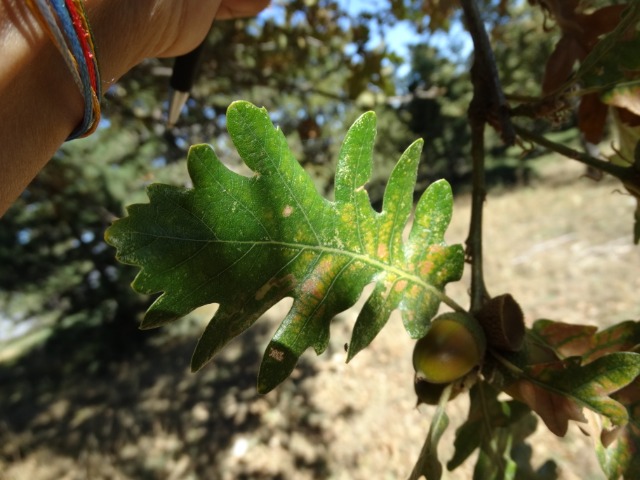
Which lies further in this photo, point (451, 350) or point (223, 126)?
point (223, 126)

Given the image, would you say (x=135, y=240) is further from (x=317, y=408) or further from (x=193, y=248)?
(x=317, y=408)

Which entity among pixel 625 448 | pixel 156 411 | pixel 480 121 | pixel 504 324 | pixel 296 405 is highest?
pixel 480 121

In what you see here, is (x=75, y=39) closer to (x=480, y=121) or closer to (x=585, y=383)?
(x=480, y=121)

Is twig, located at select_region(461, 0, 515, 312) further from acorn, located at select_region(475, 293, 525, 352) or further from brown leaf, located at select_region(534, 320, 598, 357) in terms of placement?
brown leaf, located at select_region(534, 320, 598, 357)

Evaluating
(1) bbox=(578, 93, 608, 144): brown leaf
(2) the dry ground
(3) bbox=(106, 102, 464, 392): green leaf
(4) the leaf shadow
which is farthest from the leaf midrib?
(4) the leaf shadow

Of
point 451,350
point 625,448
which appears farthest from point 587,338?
point 451,350

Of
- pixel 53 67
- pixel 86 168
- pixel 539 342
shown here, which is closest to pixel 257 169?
pixel 53 67

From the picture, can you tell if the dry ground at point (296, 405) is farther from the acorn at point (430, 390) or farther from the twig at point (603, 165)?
the acorn at point (430, 390)
